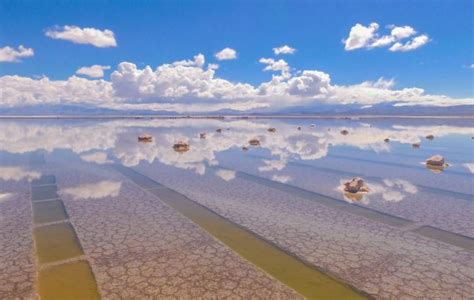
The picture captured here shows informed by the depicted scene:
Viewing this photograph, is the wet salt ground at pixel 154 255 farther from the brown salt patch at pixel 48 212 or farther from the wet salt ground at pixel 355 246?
the wet salt ground at pixel 355 246

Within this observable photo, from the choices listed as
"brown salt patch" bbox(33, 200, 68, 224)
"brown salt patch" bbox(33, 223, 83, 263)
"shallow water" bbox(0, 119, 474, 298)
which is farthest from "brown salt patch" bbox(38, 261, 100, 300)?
"brown salt patch" bbox(33, 200, 68, 224)

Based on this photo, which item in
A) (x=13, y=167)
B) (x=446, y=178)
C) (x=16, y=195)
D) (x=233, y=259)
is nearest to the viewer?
(x=233, y=259)

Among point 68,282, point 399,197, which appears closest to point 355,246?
point 399,197

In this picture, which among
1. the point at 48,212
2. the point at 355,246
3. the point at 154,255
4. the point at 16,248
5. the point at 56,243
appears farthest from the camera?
the point at 48,212

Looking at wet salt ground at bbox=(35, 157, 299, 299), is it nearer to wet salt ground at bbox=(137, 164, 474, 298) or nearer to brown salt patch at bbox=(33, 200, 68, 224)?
brown salt patch at bbox=(33, 200, 68, 224)

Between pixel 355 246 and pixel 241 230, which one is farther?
pixel 241 230

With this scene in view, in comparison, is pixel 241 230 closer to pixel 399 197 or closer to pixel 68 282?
pixel 68 282

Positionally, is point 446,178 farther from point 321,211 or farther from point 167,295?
point 167,295

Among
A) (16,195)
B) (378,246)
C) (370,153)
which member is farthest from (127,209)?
(370,153)
